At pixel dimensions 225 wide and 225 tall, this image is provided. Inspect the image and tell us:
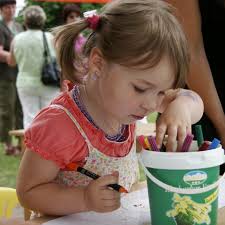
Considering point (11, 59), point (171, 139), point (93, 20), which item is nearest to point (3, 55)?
point (11, 59)

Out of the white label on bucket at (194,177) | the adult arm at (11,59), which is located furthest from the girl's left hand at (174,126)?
the adult arm at (11,59)

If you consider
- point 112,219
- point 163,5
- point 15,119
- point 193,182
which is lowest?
point 15,119

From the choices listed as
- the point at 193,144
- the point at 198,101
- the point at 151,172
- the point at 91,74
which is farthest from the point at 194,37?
the point at 151,172

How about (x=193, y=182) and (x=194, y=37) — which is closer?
(x=193, y=182)

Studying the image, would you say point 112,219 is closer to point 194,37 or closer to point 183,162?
point 183,162

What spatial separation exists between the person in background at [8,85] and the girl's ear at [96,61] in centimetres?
408

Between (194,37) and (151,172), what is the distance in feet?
1.90

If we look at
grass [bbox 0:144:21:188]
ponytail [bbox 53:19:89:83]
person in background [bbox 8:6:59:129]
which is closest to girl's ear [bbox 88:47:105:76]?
ponytail [bbox 53:19:89:83]

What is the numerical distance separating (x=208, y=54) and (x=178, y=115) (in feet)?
1.60

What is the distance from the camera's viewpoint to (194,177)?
99 cm

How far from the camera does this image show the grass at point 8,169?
4.34 metres

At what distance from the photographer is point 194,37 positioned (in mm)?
1482

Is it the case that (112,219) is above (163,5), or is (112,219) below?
below

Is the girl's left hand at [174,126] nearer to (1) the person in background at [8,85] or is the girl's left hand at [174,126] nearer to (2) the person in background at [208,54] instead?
(2) the person in background at [208,54]
